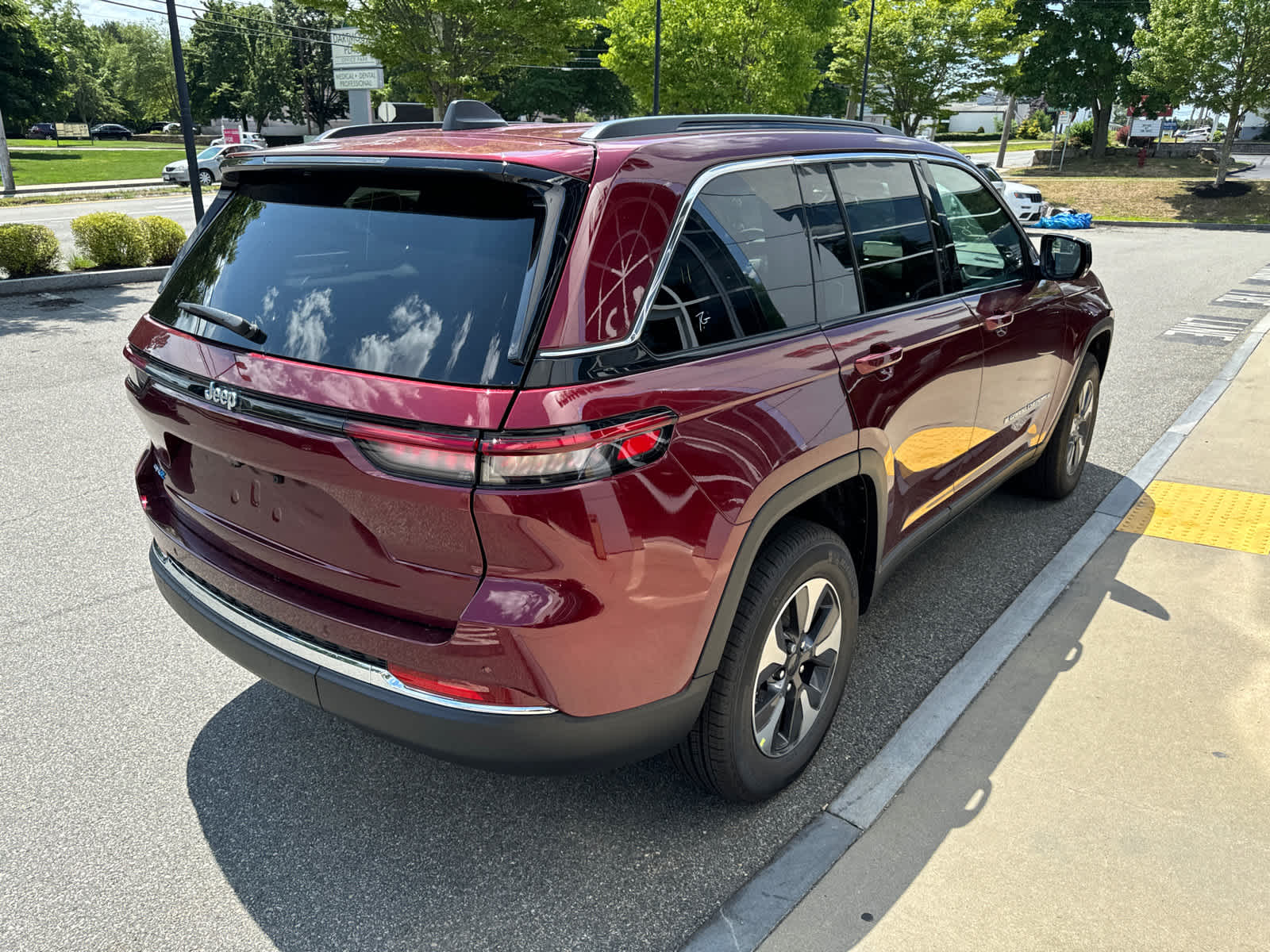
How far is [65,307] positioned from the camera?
34.1 ft

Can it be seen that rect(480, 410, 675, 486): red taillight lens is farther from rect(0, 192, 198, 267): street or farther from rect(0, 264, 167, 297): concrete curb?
rect(0, 192, 198, 267): street

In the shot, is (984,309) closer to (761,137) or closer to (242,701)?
(761,137)

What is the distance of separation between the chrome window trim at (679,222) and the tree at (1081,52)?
43495mm

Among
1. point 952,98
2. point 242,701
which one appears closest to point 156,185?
point 952,98

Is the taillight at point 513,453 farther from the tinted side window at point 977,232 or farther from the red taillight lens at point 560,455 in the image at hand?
the tinted side window at point 977,232

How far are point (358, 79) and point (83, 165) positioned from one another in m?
29.1

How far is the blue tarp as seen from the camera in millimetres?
24828

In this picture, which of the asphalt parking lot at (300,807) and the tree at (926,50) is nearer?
the asphalt parking lot at (300,807)

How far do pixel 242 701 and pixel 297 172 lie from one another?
6.01ft

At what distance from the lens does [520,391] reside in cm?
200

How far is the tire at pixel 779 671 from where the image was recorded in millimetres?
2510

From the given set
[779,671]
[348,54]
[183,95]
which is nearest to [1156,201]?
[348,54]

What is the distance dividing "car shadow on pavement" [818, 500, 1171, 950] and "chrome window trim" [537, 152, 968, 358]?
4.75 ft

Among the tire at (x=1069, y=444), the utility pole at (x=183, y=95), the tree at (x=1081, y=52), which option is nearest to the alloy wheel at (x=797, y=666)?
the tire at (x=1069, y=444)
